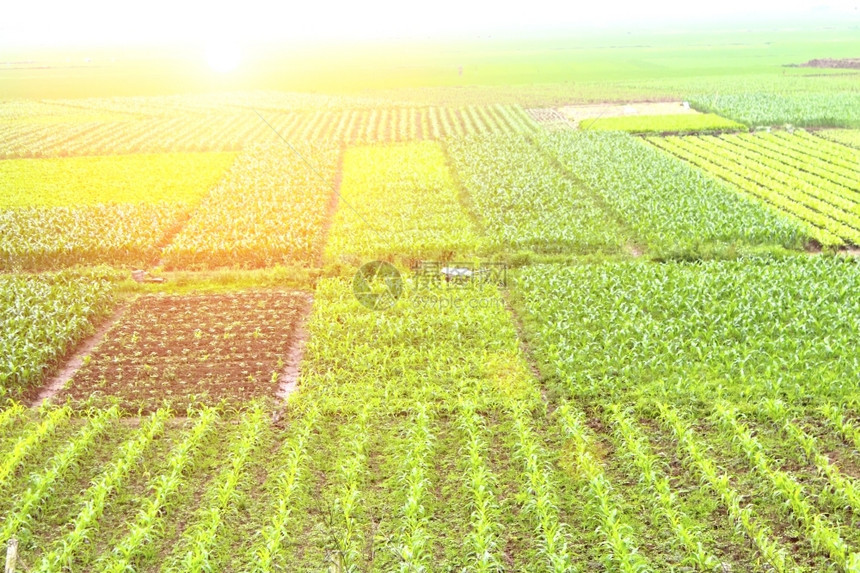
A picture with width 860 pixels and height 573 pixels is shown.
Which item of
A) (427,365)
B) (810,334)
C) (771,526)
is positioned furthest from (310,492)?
(810,334)

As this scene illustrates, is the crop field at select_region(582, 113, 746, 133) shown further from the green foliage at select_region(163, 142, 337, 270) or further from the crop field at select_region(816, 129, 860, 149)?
the green foliage at select_region(163, 142, 337, 270)

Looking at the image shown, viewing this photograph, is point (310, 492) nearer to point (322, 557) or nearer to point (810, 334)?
point (322, 557)

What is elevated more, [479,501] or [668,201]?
[668,201]

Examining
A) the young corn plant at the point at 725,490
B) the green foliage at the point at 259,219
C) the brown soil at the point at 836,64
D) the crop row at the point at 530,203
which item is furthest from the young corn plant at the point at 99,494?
the brown soil at the point at 836,64

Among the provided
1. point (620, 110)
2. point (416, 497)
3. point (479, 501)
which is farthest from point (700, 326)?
point (620, 110)

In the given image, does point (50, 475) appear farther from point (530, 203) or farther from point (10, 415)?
point (530, 203)

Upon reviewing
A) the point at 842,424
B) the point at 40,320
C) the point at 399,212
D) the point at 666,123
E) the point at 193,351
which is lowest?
the point at 842,424

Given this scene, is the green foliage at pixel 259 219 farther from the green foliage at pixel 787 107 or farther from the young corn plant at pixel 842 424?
the green foliage at pixel 787 107
